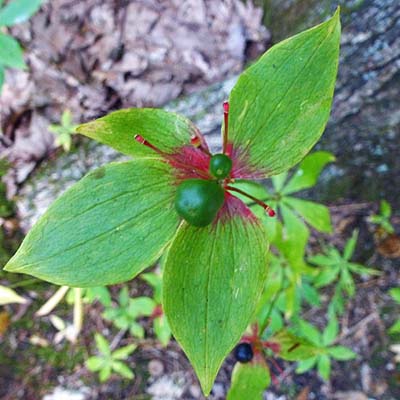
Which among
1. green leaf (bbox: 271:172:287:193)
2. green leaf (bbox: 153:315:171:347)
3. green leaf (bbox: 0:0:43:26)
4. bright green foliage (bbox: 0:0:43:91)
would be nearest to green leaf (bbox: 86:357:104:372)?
green leaf (bbox: 153:315:171:347)

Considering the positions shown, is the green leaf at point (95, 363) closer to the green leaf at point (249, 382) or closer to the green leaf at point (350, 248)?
the green leaf at point (249, 382)

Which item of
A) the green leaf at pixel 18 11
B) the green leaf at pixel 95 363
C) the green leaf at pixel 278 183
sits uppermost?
the green leaf at pixel 18 11

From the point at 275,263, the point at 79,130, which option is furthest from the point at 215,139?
the point at 79,130

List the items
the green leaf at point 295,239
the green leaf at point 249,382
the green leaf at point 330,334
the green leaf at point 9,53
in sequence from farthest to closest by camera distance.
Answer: the green leaf at point 330,334
the green leaf at point 9,53
the green leaf at point 295,239
the green leaf at point 249,382

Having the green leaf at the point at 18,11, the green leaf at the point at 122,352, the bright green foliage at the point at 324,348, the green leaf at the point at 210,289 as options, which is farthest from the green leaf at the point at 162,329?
the green leaf at the point at 18,11

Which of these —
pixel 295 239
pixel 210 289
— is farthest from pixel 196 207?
pixel 295 239

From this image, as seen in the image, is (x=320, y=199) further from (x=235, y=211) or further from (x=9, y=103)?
(x=9, y=103)

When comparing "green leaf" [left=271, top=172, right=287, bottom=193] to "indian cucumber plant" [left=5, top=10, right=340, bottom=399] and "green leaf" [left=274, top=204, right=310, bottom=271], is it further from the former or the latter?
"indian cucumber plant" [left=5, top=10, right=340, bottom=399]
